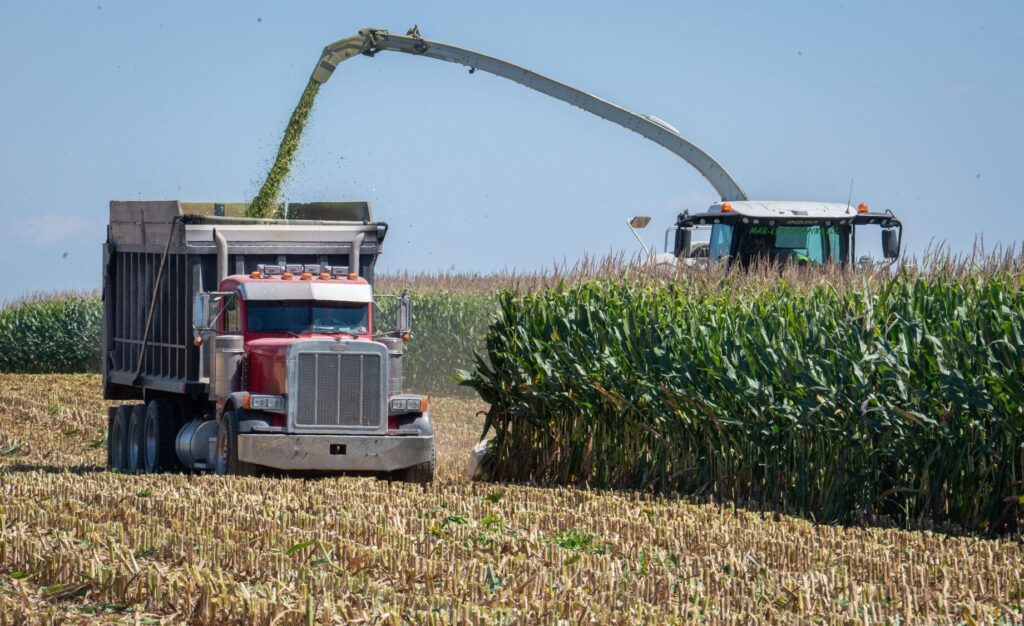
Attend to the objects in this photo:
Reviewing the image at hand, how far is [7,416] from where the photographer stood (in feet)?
82.2

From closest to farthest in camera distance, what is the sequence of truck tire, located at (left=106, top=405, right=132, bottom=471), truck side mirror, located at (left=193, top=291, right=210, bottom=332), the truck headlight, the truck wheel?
the truck headlight → truck side mirror, located at (left=193, top=291, right=210, bottom=332) → the truck wheel → truck tire, located at (left=106, top=405, right=132, bottom=471)

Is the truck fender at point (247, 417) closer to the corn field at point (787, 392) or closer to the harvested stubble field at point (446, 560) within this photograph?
the harvested stubble field at point (446, 560)

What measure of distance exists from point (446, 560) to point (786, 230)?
12.4 meters

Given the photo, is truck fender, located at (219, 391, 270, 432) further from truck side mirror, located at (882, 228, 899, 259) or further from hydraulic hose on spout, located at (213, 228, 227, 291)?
truck side mirror, located at (882, 228, 899, 259)

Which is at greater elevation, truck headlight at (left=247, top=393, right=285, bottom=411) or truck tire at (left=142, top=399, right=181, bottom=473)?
truck headlight at (left=247, top=393, right=285, bottom=411)

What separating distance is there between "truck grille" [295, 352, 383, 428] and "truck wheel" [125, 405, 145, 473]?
3994mm

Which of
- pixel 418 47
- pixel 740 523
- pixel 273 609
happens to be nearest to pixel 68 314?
pixel 418 47

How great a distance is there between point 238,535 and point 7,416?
55.7 ft

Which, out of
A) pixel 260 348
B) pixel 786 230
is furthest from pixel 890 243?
pixel 260 348

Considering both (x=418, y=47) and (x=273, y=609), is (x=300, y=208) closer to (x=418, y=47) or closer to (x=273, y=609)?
(x=418, y=47)

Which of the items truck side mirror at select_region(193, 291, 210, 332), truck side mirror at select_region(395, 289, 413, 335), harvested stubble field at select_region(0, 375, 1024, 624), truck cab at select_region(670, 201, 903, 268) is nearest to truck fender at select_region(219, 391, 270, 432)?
harvested stubble field at select_region(0, 375, 1024, 624)

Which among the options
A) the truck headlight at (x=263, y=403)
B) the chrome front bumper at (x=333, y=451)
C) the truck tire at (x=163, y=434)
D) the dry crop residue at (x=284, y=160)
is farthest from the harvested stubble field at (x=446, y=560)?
the dry crop residue at (x=284, y=160)

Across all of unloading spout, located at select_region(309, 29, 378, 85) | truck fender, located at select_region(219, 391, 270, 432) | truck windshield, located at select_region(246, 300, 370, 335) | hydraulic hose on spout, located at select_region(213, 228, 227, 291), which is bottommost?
truck fender, located at select_region(219, 391, 270, 432)

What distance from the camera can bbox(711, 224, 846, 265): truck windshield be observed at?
20.0 m
